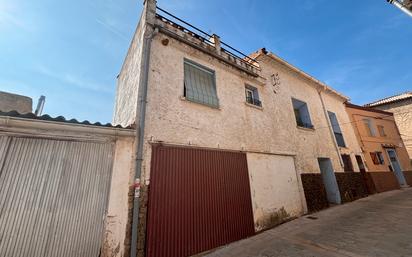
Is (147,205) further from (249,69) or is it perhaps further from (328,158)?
(328,158)

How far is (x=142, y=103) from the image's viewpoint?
4.78m

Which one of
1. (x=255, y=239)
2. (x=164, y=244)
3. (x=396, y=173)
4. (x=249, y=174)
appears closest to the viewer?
(x=164, y=244)

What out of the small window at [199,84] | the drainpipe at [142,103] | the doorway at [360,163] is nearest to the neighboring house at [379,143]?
the doorway at [360,163]

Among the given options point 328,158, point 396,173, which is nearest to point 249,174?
point 328,158

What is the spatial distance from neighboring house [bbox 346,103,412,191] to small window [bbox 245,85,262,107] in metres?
10.3

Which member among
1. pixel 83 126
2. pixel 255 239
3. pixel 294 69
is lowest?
pixel 255 239

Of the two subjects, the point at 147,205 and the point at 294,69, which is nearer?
the point at 147,205

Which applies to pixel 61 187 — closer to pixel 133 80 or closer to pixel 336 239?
pixel 133 80

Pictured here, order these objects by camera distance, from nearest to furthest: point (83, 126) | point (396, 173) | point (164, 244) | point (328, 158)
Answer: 1. point (83, 126)
2. point (164, 244)
3. point (328, 158)
4. point (396, 173)

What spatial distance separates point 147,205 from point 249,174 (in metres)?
3.52

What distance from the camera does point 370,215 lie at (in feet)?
21.9

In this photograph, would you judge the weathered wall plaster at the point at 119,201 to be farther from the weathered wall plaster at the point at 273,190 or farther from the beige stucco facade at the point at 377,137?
the beige stucco facade at the point at 377,137

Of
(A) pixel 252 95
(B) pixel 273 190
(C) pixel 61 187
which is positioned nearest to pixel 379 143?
(A) pixel 252 95

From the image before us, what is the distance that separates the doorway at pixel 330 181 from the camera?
9.65 meters
